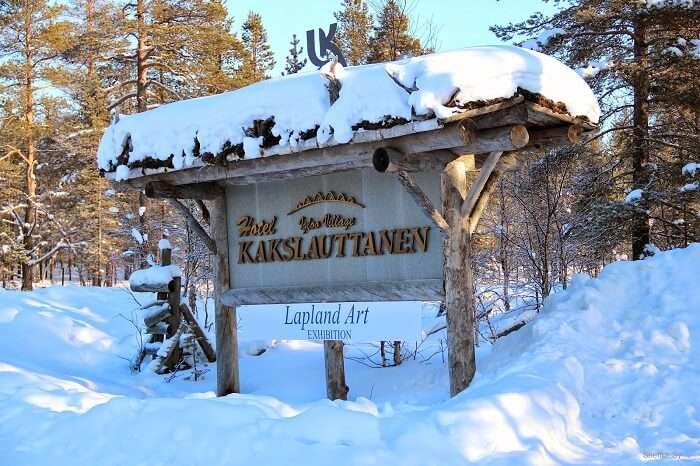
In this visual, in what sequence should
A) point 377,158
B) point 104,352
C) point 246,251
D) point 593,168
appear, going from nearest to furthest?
1. point 377,158
2. point 246,251
3. point 104,352
4. point 593,168

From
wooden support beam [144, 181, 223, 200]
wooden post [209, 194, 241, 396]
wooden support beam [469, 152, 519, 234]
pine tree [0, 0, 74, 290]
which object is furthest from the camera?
pine tree [0, 0, 74, 290]

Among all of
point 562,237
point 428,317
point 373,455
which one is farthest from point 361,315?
point 428,317

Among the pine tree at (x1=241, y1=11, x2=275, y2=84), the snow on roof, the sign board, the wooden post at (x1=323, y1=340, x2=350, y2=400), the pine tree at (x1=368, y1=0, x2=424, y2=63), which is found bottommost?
the wooden post at (x1=323, y1=340, x2=350, y2=400)

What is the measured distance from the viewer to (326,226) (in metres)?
6.91

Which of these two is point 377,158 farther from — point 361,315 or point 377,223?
point 361,315

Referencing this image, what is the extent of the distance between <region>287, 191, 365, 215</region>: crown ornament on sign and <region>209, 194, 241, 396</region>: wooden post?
1.15 m

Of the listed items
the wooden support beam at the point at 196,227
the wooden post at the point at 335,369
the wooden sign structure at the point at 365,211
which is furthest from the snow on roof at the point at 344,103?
the wooden post at the point at 335,369

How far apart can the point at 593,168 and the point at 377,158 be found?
9236 millimetres

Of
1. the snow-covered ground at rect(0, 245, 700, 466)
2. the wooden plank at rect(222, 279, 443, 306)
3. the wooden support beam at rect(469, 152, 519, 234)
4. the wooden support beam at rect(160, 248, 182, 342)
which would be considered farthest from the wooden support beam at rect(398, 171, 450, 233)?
the wooden support beam at rect(160, 248, 182, 342)

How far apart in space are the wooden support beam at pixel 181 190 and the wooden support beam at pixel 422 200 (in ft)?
9.76

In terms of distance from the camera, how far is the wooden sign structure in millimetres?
5219

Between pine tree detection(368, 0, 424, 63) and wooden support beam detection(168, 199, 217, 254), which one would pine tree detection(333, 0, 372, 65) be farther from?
wooden support beam detection(168, 199, 217, 254)

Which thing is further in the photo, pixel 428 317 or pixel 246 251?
pixel 428 317

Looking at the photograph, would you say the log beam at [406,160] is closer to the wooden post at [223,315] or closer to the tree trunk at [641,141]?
the wooden post at [223,315]
